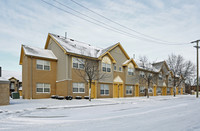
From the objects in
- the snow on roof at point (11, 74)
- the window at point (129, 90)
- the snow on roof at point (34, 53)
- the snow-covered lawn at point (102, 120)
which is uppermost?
the snow on roof at point (34, 53)

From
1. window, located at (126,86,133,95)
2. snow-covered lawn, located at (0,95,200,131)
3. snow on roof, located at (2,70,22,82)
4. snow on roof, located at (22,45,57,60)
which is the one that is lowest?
window, located at (126,86,133,95)

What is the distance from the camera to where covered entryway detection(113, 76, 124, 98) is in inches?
1061

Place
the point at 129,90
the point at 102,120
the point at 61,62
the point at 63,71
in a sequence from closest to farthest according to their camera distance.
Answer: the point at 102,120 < the point at 63,71 < the point at 61,62 < the point at 129,90

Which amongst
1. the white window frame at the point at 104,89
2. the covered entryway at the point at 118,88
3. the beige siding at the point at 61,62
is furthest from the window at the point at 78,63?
the covered entryway at the point at 118,88

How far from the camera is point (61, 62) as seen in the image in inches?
878

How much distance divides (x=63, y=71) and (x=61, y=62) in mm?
1449

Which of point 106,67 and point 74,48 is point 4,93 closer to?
point 74,48

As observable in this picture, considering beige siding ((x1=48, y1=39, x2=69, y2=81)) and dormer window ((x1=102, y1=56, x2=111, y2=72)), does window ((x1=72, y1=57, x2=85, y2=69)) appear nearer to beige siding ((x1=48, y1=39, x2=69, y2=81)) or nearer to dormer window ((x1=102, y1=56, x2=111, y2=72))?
beige siding ((x1=48, y1=39, x2=69, y2=81))

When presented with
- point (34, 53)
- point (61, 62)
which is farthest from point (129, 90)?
point (34, 53)

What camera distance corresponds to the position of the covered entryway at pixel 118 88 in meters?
27.0

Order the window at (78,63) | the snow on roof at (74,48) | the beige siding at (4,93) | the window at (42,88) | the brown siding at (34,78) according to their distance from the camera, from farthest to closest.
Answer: the snow on roof at (74,48), the window at (78,63), the window at (42,88), the brown siding at (34,78), the beige siding at (4,93)

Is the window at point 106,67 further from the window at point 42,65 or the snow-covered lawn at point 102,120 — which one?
the snow-covered lawn at point 102,120

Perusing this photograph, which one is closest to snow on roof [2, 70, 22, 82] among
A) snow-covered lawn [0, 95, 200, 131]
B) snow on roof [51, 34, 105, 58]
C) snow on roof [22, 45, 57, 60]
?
snow on roof [22, 45, 57, 60]

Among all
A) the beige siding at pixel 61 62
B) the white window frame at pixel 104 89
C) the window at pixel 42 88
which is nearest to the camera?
the beige siding at pixel 61 62
